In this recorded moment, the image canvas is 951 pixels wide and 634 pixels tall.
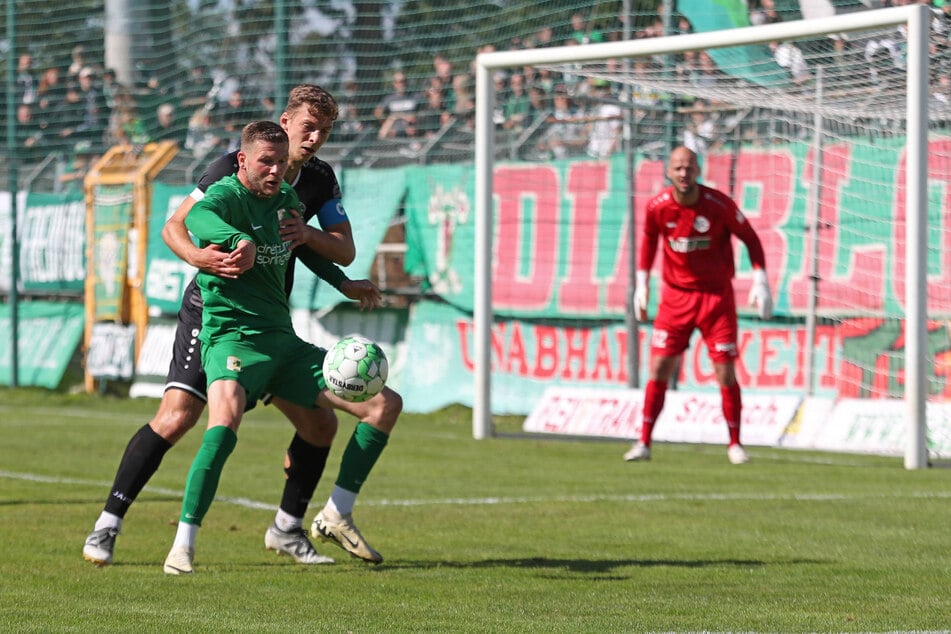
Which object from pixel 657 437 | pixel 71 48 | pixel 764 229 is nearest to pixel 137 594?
pixel 657 437

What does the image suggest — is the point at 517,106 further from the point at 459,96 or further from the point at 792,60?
the point at 792,60

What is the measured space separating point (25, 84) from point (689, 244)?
500 inches

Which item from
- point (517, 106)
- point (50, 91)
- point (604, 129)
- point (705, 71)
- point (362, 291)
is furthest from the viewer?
point (50, 91)

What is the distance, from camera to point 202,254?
6375mm

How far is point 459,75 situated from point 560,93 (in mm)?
1579

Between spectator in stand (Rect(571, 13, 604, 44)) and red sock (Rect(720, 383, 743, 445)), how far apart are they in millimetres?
5234

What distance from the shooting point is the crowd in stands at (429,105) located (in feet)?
49.2

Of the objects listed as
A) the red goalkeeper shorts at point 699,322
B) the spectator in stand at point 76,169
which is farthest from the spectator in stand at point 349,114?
the red goalkeeper shorts at point 699,322

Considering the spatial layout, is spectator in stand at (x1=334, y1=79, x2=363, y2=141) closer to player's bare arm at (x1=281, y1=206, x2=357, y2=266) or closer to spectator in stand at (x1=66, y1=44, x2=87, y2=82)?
spectator in stand at (x1=66, y1=44, x2=87, y2=82)

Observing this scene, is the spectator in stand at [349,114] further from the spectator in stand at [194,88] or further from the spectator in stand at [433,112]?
the spectator in stand at [194,88]

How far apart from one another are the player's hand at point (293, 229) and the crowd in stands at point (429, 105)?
662 centimetres

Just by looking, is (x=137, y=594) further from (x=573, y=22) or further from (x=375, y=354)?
(x=573, y=22)

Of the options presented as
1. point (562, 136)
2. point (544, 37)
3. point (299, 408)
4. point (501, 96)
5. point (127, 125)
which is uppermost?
point (544, 37)

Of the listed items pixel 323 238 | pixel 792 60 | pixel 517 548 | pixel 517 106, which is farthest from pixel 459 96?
pixel 323 238
